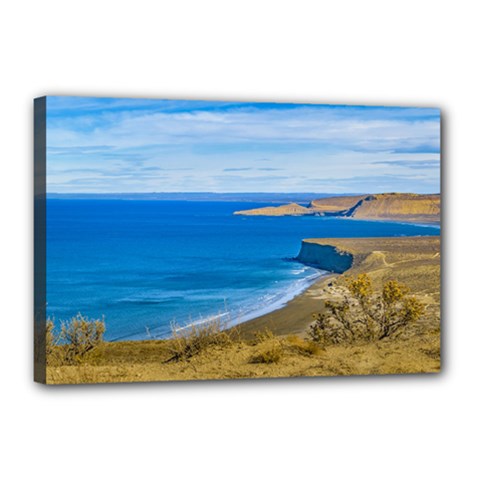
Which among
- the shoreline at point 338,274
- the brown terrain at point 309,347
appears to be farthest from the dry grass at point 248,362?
the shoreline at point 338,274

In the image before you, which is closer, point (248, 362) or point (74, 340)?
point (74, 340)

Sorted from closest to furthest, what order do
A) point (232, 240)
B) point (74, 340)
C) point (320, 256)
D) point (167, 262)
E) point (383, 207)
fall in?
1. point (74, 340)
2. point (167, 262)
3. point (232, 240)
4. point (320, 256)
5. point (383, 207)

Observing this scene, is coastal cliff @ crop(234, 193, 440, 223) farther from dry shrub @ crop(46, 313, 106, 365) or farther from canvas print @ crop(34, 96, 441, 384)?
dry shrub @ crop(46, 313, 106, 365)

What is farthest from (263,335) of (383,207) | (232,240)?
(383,207)

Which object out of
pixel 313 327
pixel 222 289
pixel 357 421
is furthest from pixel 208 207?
pixel 357 421

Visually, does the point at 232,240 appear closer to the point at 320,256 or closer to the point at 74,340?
the point at 320,256

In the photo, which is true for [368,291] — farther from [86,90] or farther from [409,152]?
[86,90]
